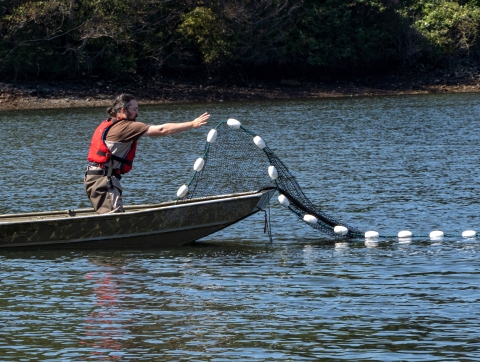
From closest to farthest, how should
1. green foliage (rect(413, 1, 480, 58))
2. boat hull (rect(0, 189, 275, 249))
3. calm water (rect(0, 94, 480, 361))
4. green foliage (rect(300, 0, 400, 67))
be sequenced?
calm water (rect(0, 94, 480, 361))
boat hull (rect(0, 189, 275, 249))
green foliage (rect(300, 0, 400, 67))
green foliage (rect(413, 1, 480, 58))

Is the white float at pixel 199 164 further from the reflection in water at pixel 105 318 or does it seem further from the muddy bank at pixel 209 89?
the muddy bank at pixel 209 89

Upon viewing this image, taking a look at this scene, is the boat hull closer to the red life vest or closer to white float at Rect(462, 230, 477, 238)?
the red life vest

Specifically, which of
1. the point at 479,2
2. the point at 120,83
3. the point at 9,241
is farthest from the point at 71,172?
the point at 479,2

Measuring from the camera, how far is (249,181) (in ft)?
49.9

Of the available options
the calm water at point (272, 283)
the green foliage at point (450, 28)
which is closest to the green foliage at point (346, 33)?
the green foliage at point (450, 28)

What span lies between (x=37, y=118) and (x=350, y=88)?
2043 cm

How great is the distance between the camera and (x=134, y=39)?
52.8 meters

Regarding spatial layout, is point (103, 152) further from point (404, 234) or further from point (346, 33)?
point (346, 33)

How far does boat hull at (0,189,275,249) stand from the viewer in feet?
43.3

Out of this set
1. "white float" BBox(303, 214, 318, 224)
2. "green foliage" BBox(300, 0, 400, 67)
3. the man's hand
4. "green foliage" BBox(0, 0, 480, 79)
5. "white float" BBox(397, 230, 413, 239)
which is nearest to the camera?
the man's hand

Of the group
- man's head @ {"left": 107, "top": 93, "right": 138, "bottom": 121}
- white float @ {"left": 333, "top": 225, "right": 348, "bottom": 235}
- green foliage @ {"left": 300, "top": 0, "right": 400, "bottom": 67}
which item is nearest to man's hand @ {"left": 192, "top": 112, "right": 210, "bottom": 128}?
man's head @ {"left": 107, "top": 93, "right": 138, "bottom": 121}

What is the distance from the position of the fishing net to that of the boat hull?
0.42 m

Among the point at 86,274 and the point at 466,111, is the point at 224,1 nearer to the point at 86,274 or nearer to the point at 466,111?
the point at 466,111

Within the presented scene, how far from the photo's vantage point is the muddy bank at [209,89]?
154ft
